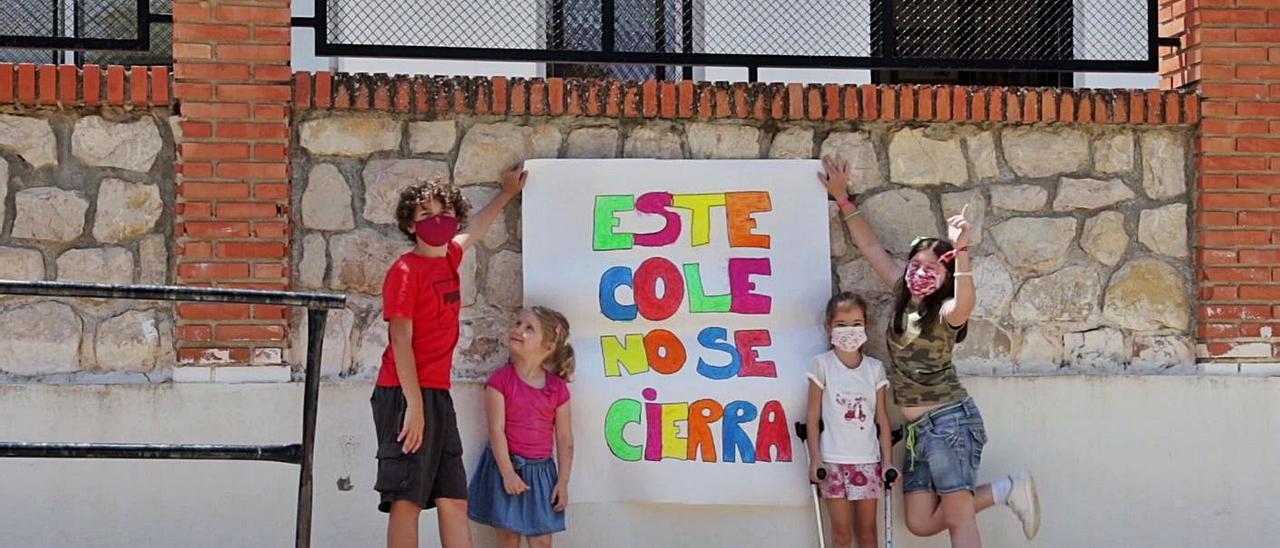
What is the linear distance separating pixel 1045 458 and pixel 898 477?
0.77m

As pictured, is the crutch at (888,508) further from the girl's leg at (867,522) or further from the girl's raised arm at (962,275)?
the girl's raised arm at (962,275)

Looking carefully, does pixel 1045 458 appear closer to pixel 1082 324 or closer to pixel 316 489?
pixel 1082 324

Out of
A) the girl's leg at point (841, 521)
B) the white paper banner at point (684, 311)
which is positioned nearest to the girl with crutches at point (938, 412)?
the girl's leg at point (841, 521)

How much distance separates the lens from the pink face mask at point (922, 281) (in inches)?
216

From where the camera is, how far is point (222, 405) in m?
5.46

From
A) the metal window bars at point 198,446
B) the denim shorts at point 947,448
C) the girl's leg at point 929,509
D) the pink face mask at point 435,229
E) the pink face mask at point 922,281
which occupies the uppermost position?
the pink face mask at point 435,229

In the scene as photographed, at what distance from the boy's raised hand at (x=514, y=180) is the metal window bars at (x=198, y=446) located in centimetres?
197

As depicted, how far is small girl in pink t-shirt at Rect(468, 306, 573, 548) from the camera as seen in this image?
17.5 feet

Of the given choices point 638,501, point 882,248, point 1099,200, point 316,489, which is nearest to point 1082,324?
point 1099,200

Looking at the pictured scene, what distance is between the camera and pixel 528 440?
212 inches

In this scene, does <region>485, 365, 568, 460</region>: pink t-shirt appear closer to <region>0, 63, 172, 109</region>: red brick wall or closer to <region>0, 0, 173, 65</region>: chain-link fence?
<region>0, 63, 172, 109</region>: red brick wall

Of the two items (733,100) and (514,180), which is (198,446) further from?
(733,100)

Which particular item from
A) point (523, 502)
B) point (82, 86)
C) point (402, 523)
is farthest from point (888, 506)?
point (82, 86)

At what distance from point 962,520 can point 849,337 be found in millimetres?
785
